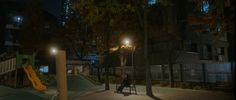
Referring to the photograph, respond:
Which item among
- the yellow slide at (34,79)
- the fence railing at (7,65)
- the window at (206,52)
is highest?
the window at (206,52)

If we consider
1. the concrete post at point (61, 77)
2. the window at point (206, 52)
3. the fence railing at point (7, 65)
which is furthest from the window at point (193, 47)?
the concrete post at point (61, 77)

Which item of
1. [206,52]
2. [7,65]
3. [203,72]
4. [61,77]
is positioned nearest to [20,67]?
[7,65]

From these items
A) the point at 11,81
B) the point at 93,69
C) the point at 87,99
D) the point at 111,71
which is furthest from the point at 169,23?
the point at 87,99

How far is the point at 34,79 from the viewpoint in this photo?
26719 mm

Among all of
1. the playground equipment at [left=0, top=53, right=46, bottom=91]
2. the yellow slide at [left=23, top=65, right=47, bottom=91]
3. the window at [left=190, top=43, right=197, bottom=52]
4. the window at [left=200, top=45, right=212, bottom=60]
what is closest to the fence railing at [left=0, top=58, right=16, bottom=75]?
the playground equipment at [left=0, top=53, right=46, bottom=91]

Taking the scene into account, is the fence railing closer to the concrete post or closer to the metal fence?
the metal fence

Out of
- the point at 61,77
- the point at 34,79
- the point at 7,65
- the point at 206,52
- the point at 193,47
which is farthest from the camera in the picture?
the point at 206,52

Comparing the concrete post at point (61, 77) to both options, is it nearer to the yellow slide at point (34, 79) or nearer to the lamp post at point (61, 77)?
the lamp post at point (61, 77)

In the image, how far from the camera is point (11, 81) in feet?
100

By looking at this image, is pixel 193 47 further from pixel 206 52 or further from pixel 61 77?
pixel 61 77

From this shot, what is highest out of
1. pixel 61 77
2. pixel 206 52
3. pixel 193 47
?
pixel 193 47

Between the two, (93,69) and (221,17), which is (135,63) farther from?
(221,17)

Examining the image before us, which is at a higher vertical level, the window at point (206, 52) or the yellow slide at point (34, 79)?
Result: the window at point (206, 52)

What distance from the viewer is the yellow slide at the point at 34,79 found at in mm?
26188
